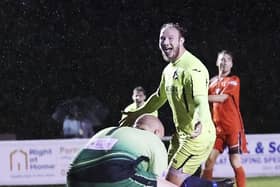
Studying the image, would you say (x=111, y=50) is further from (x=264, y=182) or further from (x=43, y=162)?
(x=264, y=182)

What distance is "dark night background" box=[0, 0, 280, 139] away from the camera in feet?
63.8

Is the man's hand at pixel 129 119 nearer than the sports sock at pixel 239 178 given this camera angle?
Yes

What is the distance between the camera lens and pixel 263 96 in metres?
19.6

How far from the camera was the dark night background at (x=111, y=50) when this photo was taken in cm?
1945

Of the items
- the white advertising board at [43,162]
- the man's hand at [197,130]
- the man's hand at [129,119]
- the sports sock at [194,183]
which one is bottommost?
the white advertising board at [43,162]

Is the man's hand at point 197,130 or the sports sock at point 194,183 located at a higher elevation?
the man's hand at point 197,130

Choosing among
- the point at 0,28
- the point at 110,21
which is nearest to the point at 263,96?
the point at 110,21

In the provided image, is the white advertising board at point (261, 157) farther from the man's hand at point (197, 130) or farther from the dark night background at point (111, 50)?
the dark night background at point (111, 50)

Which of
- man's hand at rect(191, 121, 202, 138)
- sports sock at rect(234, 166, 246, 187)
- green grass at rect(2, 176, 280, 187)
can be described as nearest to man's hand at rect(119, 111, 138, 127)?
man's hand at rect(191, 121, 202, 138)

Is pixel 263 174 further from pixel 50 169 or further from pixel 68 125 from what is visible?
pixel 68 125

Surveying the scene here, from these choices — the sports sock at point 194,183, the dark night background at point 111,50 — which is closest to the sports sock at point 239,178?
the sports sock at point 194,183

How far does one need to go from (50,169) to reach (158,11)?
1100cm

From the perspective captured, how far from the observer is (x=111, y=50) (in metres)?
20.9

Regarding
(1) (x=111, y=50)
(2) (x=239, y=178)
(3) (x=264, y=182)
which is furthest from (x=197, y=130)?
(1) (x=111, y=50)
